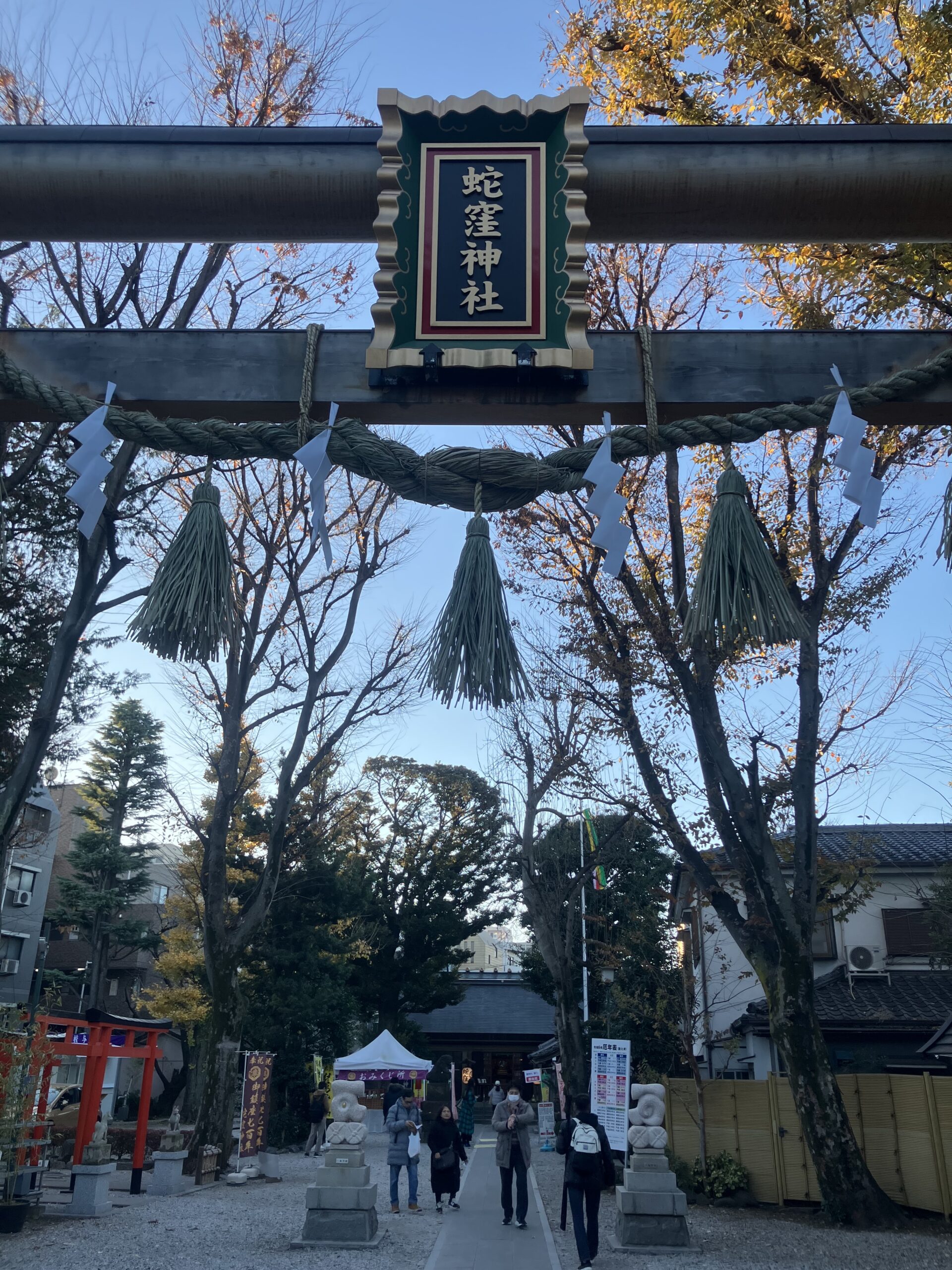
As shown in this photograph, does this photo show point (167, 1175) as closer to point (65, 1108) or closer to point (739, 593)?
point (65, 1108)

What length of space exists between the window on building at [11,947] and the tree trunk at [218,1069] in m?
14.4

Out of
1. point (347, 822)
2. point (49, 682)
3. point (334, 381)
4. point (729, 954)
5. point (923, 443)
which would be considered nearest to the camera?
point (334, 381)

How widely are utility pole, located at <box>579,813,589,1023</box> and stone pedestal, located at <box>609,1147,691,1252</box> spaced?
8.20m

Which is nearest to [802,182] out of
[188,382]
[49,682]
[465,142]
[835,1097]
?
[465,142]

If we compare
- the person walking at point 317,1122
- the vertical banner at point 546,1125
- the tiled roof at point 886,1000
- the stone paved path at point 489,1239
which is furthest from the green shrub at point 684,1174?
the vertical banner at point 546,1125

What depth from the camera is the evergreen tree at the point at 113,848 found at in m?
24.9

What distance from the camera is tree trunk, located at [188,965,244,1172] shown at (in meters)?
12.5

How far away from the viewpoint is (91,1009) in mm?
11359

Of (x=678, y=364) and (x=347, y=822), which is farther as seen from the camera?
(x=347, y=822)

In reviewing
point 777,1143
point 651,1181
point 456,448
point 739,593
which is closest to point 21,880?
point 777,1143

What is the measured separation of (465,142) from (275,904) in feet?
68.5

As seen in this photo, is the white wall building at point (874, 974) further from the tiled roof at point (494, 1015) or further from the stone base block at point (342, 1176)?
the tiled roof at point (494, 1015)

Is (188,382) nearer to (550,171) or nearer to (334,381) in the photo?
(334,381)

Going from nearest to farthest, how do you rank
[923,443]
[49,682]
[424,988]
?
1. [49,682]
2. [923,443]
3. [424,988]
